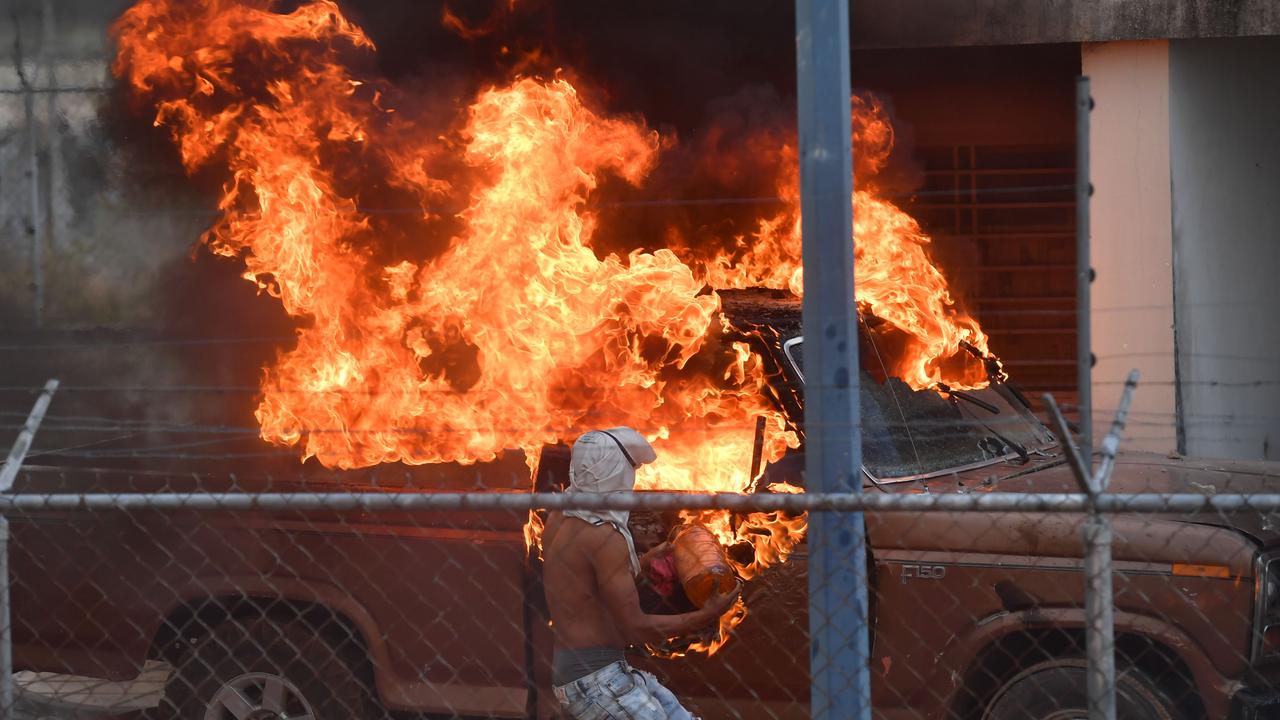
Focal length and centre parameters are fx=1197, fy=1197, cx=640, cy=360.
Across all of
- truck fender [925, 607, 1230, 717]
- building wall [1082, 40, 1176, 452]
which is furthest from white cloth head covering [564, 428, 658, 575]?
Result: building wall [1082, 40, 1176, 452]

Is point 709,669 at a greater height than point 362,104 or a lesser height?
lesser

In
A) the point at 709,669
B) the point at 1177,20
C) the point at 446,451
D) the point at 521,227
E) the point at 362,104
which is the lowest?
the point at 709,669

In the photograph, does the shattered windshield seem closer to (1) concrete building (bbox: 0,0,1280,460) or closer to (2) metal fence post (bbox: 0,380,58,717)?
(2) metal fence post (bbox: 0,380,58,717)

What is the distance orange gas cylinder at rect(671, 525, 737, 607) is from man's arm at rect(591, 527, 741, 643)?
8 centimetres

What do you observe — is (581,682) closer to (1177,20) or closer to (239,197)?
(239,197)

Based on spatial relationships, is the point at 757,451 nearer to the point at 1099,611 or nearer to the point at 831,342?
the point at 831,342

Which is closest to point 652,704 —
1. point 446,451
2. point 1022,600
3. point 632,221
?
point 1022,600

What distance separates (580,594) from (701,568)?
437mm

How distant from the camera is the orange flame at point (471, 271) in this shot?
5.45 meters

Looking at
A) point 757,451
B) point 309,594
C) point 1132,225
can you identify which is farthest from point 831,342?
point 1132,225

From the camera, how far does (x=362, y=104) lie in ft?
27.0

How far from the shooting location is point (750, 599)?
4.68m

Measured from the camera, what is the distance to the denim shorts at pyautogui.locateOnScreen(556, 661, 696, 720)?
3.97 meters

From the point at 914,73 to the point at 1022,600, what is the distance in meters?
6.84
